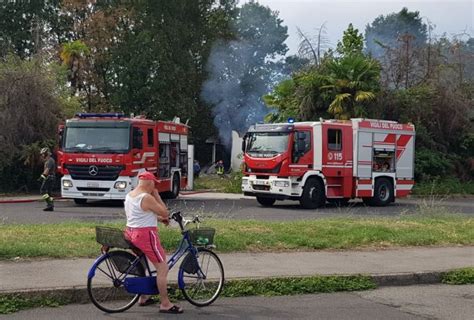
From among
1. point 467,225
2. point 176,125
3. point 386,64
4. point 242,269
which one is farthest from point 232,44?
point 242,269

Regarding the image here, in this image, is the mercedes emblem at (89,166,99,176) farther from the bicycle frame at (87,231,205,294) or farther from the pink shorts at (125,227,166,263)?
the pink shorts at (125,227,166,263)

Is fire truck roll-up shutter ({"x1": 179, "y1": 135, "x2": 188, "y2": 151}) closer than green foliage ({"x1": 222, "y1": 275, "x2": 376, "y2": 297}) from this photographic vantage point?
No

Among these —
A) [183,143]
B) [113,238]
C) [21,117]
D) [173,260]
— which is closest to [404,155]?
[183,143]

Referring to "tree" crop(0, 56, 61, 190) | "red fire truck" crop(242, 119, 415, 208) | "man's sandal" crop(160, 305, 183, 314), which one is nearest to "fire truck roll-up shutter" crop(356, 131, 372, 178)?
"red fire truck" crop(242, 119, 415, 208)

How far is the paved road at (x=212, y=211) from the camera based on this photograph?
683 inches

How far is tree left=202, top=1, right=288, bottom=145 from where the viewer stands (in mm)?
50375

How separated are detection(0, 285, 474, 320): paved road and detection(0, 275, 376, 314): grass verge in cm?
18

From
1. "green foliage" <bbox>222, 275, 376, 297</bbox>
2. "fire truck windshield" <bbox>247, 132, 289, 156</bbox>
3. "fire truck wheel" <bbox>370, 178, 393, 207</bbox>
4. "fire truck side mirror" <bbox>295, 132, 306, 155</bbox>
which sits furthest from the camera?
"fire truck wheel" <bbox>370, 178, 393, 207</bbox>

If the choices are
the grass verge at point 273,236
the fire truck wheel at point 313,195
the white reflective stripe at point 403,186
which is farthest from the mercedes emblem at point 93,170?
the white reflective stripe at point 403,186

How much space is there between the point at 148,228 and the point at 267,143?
14776mm

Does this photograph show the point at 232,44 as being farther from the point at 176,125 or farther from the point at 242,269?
the point at 242,269

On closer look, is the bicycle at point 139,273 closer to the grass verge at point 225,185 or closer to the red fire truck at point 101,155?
the red fire truck at point 101,155

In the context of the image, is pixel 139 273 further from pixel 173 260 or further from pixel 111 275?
pixel 173 260

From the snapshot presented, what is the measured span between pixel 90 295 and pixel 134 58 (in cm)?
3495
